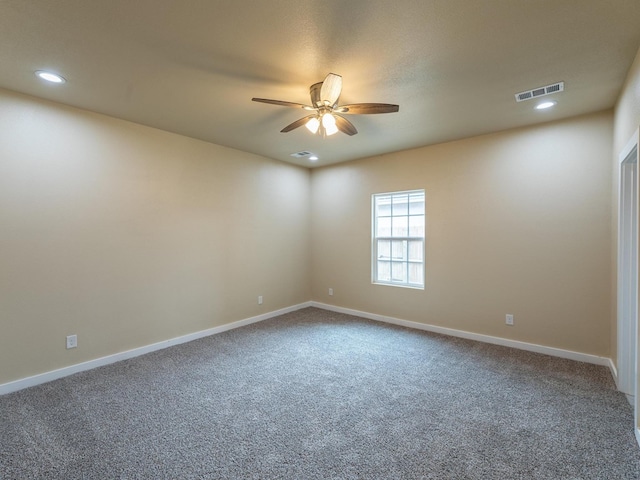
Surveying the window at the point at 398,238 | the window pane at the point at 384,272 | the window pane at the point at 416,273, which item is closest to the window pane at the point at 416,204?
the window at the point at 398,238

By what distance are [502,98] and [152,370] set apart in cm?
424

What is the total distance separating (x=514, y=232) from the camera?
365 cm

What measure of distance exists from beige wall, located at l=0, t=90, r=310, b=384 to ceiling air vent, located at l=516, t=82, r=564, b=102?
11.3 feet

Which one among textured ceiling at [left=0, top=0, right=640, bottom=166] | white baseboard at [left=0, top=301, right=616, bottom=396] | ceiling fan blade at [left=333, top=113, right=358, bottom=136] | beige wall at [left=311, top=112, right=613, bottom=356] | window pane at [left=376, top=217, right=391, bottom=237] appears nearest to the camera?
textured ceiling at [left=0, top=0, right=640, bottom=166]

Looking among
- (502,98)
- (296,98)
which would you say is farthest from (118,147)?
(502,98)

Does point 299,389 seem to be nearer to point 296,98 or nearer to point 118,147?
point 296,98

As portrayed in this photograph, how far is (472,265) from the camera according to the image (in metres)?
3.98

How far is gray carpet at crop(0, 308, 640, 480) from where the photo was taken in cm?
182

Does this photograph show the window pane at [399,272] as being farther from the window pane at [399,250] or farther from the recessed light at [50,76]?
the recessed light at [50,76]

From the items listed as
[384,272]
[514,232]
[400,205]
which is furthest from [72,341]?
[514,232]

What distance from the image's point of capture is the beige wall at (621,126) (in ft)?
7.20

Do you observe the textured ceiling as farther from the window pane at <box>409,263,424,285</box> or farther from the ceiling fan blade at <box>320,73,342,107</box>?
the window pane at <box>409,263,424,285</box>

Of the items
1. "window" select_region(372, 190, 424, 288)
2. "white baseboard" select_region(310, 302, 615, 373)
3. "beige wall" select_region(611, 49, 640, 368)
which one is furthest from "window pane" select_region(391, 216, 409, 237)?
"beige wall" select_region(611, 49, 640, 368)

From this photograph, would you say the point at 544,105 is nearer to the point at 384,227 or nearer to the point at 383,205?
Answer: the point at 383,205
